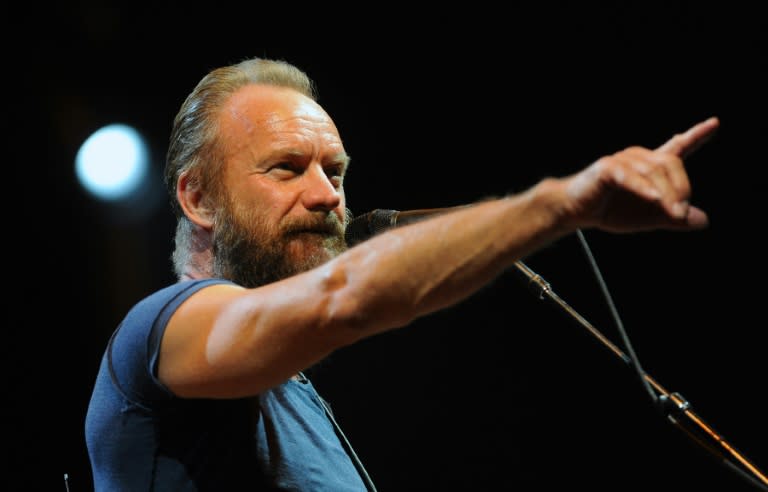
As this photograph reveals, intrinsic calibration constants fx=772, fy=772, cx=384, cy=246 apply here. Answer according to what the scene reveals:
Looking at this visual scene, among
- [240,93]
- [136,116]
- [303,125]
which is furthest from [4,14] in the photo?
→ [303,125]

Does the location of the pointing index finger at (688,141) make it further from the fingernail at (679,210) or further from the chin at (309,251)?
the chin at (309,251)

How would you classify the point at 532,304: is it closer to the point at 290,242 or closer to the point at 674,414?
the point at 290,242

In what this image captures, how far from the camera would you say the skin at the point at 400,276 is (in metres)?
0.93

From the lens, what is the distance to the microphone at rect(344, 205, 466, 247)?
159 cm

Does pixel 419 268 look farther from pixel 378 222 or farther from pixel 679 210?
pixel 378 222

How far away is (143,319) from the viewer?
1.23m

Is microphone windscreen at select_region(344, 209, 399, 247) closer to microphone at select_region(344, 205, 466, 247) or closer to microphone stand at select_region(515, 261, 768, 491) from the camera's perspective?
microphone at select_region(344, 205, 466, 247)

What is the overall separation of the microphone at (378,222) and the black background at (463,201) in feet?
5.30

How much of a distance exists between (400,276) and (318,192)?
0.78m

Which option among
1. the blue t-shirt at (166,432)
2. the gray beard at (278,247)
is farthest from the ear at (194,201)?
the blue t-shirt at (166,432)

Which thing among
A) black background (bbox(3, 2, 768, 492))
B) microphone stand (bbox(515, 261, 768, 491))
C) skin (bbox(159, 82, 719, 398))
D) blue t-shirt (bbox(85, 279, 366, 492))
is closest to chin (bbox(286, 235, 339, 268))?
blue t-shirt (bbox(85, 279, 366, 492))

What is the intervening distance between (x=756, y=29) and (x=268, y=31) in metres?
1.97

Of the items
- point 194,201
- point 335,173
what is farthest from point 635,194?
point 194,201

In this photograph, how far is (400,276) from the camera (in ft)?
3.24
